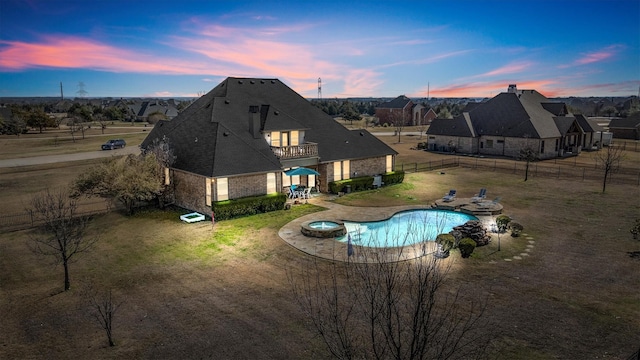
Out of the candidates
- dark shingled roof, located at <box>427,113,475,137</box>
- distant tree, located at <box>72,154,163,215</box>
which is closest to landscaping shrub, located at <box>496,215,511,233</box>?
distant tree, located at <box>72,154,163,215</box>

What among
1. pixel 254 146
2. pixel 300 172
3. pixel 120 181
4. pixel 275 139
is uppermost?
pixel 275 139

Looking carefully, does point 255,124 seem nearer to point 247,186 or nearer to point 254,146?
point 254,146

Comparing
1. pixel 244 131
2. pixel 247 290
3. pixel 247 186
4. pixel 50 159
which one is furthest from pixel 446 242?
pixel 50 159

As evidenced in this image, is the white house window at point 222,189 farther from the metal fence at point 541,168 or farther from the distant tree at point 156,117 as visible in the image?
the distant tree at point 156,117

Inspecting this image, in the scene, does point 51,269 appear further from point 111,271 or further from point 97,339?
point 97,339

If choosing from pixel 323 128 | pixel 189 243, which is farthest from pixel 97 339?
pixel 323 128

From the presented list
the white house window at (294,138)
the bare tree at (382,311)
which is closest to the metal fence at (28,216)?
the white house window at (294,138)
